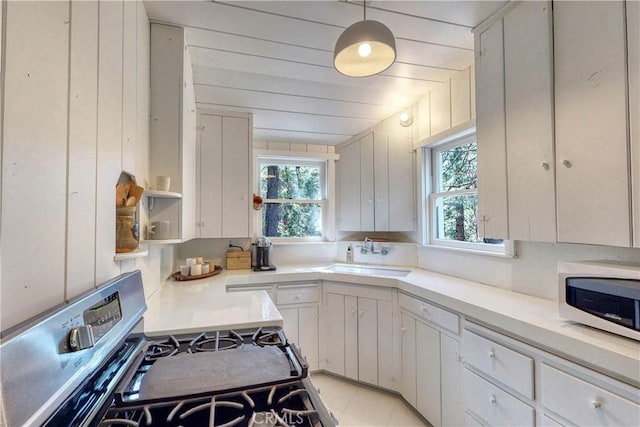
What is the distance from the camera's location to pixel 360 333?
2.50m

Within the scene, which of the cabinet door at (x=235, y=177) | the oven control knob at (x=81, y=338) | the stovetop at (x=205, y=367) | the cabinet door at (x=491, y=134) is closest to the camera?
the oven control knob at (x=81, y=338)

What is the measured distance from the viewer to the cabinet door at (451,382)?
1706 mm

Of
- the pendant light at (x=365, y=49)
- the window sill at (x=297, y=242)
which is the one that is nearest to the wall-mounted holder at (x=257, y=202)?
the window sill at (x=297, y=242)

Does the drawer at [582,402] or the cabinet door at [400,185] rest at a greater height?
the cabinet door at [400,185]

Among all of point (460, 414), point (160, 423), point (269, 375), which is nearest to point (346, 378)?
point (460, 414)

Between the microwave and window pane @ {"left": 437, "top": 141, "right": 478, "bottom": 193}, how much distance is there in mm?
1106

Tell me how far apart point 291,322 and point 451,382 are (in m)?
1.33

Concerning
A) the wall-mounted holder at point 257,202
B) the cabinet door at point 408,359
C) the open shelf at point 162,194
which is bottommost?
the cabinet door at point 408,359

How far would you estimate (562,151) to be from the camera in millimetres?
1342

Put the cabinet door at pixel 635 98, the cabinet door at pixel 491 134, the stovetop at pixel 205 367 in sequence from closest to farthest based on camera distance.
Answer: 1. the stovetop at pixel 205 367
2. the cabinet door at pixel 635 98
3. the cabinet door at pixel 491 134

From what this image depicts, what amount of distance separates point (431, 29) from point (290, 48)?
2.69 feet

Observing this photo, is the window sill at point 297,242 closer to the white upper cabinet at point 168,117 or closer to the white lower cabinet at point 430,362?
the white lower cabinet at point 430,362

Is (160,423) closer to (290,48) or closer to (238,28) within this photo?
(238,28)

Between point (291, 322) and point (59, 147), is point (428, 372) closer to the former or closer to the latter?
point (291, 322)
